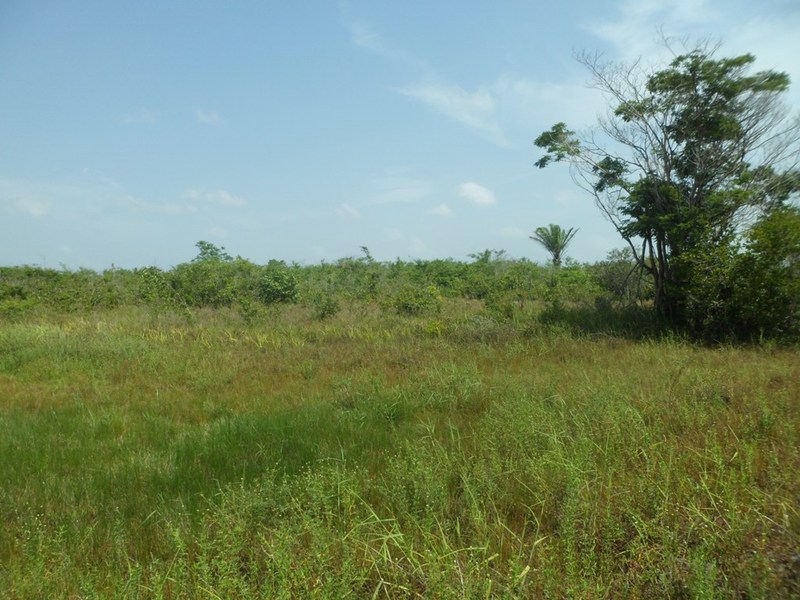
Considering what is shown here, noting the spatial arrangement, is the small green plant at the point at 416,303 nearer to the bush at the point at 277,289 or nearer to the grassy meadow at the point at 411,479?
the bush at the point at 277,289

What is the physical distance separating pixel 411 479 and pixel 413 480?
12cm

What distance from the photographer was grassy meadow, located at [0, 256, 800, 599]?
2.71 metres

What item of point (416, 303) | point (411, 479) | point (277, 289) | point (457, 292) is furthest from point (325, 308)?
point (411, 479)

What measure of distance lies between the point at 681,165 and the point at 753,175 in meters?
1.46

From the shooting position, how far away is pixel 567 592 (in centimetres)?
244

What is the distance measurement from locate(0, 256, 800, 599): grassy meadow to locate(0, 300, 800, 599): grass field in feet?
0.07

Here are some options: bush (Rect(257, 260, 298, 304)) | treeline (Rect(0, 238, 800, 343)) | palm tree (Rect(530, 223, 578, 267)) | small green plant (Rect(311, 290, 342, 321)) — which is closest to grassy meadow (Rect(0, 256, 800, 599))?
treeline (Rect(0, 238, 800, 343))

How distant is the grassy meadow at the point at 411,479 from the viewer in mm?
2715

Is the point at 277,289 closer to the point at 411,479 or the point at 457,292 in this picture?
the point at 457,292

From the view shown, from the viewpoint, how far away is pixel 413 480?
12.2ft

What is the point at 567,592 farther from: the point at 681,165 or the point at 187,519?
the point at 681,165

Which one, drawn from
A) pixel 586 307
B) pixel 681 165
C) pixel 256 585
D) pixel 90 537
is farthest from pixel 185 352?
pixel 681 165

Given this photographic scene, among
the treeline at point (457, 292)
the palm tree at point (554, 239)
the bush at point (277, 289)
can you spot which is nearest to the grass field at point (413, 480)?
the treeline at point (457, 292)

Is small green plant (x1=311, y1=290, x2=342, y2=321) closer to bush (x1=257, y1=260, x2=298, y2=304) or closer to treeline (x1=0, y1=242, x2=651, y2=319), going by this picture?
treeline (x1=0, y1=242, x2=651, y2=319)
